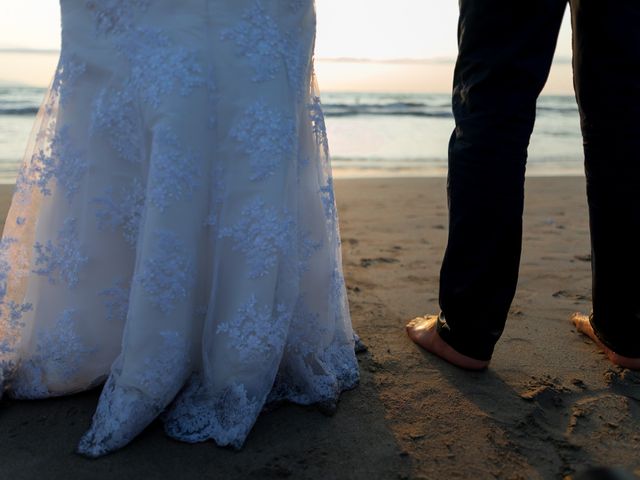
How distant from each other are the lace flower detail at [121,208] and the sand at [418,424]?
0.48 meters

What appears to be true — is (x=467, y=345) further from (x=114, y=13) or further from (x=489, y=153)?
(x=114, y=13)

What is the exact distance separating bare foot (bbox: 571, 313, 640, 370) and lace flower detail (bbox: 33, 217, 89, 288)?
1600mm

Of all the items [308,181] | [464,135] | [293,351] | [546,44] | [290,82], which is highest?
[546,44]

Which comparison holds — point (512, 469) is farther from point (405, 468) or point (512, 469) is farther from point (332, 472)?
point (332, 472)

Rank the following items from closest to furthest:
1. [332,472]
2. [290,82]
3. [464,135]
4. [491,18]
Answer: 1. [332,472]
2. [290,82]
3. [491,18]
4. [464,135]

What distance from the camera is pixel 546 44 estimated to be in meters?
1.70

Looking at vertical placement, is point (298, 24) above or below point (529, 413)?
above

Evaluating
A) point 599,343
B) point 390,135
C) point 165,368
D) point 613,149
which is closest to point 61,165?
point 165,368

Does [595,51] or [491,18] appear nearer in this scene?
[491,18]

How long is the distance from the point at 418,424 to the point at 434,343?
1.40ft

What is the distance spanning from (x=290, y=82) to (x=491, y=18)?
22.7 inches

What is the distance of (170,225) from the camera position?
143 cm

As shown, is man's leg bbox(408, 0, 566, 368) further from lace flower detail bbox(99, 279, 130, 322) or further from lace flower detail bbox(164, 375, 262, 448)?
lace flower detail bbox(99, 279, 130, 322)

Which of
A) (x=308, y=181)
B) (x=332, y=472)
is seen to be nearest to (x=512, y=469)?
(x=332, y=472)
